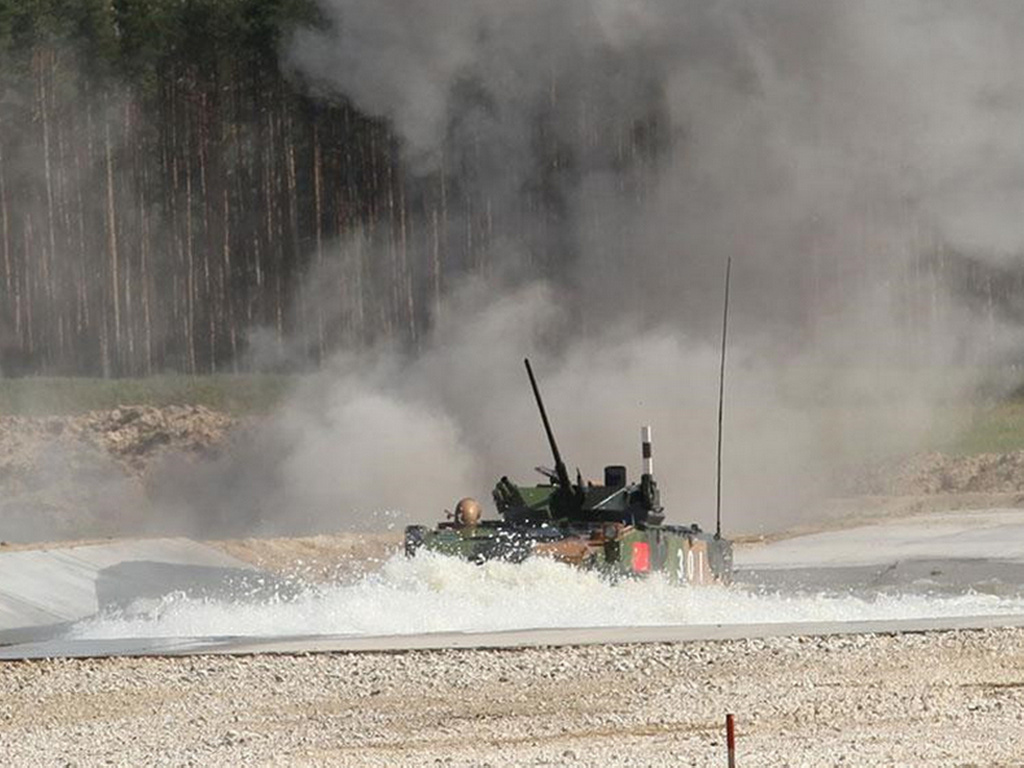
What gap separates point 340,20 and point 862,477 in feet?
51.6

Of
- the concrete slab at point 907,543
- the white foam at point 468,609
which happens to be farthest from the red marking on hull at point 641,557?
the concrete slab at point 907,543

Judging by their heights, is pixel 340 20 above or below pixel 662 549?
above

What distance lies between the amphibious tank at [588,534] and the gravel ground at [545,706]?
6.05 metres

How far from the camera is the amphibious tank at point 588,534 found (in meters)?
30.2

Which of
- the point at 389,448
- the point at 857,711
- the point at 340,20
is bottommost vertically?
the point at 857,711

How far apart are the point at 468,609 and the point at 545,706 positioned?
8.04 m

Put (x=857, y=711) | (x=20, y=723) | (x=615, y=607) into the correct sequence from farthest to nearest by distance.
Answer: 1. (x=615, y=607)
2. (x=20, y=723)
3. (x=857, y=711)

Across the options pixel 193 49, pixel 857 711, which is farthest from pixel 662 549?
pixel 193 49

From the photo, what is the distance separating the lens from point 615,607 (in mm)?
29547

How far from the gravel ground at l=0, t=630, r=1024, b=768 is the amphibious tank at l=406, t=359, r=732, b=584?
6.05 meters

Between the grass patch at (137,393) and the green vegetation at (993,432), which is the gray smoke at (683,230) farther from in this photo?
the grass patch at (137,393)

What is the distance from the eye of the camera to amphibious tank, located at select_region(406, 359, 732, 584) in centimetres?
3022

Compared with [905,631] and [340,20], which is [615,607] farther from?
[340,20]

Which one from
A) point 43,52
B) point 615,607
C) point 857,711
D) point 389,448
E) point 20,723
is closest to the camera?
point 857,711
